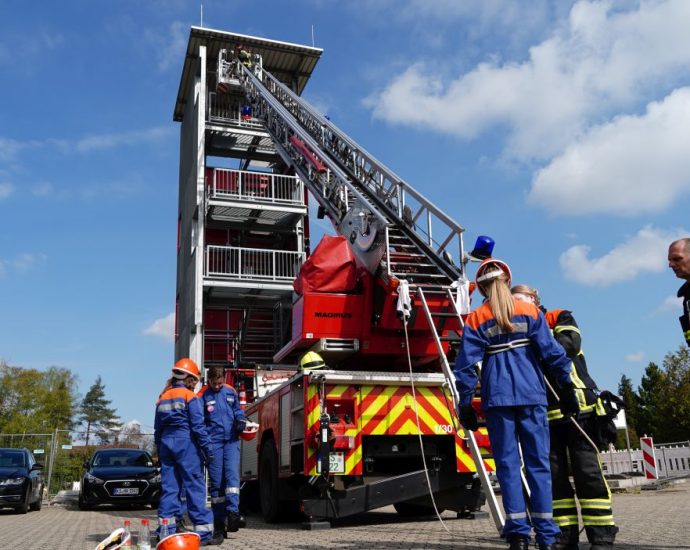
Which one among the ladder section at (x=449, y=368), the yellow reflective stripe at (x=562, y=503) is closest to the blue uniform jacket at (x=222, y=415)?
the ladder section at (x=449, y=368)

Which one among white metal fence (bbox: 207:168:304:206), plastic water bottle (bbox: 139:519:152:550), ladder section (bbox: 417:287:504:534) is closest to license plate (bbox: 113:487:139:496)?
ladder section (bbox: 417:287:504:534)

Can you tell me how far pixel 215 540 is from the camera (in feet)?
20.4

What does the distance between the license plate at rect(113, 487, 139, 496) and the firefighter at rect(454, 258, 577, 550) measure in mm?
10252

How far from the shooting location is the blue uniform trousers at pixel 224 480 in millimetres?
6680

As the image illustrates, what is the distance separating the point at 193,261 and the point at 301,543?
1579cm

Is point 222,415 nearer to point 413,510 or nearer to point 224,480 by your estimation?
point 224,480

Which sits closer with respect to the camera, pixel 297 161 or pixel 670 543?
pixel 670 543

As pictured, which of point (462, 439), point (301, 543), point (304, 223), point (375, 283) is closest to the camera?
point (301, 543)

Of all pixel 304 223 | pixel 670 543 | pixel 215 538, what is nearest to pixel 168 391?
pixel 215 538

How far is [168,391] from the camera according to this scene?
6.23 meters

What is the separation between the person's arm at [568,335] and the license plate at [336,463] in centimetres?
285

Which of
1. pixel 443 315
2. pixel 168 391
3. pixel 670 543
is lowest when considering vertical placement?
pixel 670 543

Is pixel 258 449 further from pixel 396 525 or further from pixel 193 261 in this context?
pixel 193 261

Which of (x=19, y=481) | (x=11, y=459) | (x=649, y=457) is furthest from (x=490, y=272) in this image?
(x=649, y=457)
